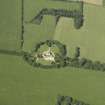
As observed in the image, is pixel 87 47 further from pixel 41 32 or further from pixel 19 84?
pixel 19 84

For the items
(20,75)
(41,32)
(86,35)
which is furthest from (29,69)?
(86,35)

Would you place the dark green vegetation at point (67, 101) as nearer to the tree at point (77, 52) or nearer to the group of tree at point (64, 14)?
the tree at point (77, 52)

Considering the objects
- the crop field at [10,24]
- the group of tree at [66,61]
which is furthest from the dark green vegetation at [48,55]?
the crop field at [10,24]

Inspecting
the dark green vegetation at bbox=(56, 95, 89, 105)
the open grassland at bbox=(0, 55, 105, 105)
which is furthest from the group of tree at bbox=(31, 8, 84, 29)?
the dark green vegetation at bbox=(56, 95, 89, 105)

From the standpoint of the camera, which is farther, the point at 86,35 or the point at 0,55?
the point at 0,55

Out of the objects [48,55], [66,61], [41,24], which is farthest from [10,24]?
[66,61]

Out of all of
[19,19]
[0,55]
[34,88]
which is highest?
[19,19]

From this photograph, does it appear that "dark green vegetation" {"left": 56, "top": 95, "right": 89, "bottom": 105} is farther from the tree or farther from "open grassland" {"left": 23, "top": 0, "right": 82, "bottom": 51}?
"open grassland" {"left": 23, "top": 0, "right": 82, "bottom": 51}

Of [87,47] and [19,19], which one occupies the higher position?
[19,19]
